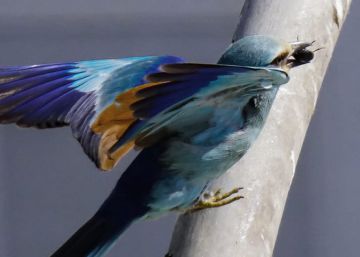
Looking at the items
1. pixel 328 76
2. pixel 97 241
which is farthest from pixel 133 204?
pixel 328 76

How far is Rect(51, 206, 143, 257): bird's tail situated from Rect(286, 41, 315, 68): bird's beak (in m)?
0.32

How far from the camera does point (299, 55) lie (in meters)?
1.61

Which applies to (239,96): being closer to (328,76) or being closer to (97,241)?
(97,241)

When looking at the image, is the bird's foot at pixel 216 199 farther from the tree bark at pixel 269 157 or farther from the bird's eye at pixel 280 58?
the bird's eye at pixel 280 58

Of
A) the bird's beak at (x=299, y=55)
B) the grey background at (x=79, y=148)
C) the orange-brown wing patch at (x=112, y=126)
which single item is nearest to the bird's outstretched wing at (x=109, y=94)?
the orange-brown wing patch at (x=112, y=126)

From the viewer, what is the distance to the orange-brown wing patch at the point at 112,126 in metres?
1.53

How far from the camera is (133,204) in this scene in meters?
1.69

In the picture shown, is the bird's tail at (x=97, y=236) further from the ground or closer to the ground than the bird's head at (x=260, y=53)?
closer to the ground

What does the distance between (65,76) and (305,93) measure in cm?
36

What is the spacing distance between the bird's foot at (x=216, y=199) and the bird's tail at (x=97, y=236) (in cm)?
12

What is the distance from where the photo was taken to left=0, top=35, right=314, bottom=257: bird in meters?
1.48

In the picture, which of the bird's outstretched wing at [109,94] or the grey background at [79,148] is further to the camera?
the grey background at [79,148]

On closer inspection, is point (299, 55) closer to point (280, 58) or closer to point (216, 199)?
point (280, 58)

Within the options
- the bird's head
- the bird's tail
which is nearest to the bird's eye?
the bird's head
